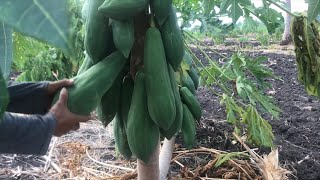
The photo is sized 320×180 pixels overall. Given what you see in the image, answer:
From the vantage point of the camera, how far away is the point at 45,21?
1.32 feet

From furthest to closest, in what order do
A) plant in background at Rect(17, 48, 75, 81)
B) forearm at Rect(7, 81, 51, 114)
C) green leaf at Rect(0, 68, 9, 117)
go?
plant in background at Rect(17, 48, 75, 81), forearm at Rect(7, 81, 51, 114), green leaf at Rect(0, 68, 9, 117)

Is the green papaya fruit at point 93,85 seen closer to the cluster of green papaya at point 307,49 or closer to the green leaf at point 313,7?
the green leaf at point 313,7

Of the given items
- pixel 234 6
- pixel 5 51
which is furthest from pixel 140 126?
pixel 234 6

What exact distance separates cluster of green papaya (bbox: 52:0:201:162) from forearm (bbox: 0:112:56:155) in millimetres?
168

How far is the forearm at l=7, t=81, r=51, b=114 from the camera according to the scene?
132cm

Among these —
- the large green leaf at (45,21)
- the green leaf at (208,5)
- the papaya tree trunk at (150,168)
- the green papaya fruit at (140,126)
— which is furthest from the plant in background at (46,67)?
the large green leaf at (45,21)

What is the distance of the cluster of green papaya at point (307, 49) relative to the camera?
204cm

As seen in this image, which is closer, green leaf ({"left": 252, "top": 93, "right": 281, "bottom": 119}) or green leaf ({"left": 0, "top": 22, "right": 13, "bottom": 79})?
green leaf ({"left": 0, "top": 22, "right": 13, "bottom": 79})

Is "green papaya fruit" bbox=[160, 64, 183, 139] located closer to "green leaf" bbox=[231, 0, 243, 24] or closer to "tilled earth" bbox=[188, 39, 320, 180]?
"green leaf" bbox=[231, 0, 243, 24]

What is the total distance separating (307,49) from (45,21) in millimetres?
1860

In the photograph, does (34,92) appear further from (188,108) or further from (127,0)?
(188,108)

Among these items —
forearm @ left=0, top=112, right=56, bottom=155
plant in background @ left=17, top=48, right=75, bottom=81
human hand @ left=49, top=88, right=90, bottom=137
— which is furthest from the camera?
plant in background @ left=17, top=48, right=75, bottom=81

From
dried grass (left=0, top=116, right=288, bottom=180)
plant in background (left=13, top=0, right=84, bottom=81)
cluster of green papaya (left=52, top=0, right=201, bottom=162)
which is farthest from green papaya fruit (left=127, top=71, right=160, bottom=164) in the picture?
plant in background (left=13, top=0, right=84, bottom=81)

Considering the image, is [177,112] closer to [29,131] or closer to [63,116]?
[63,116]
